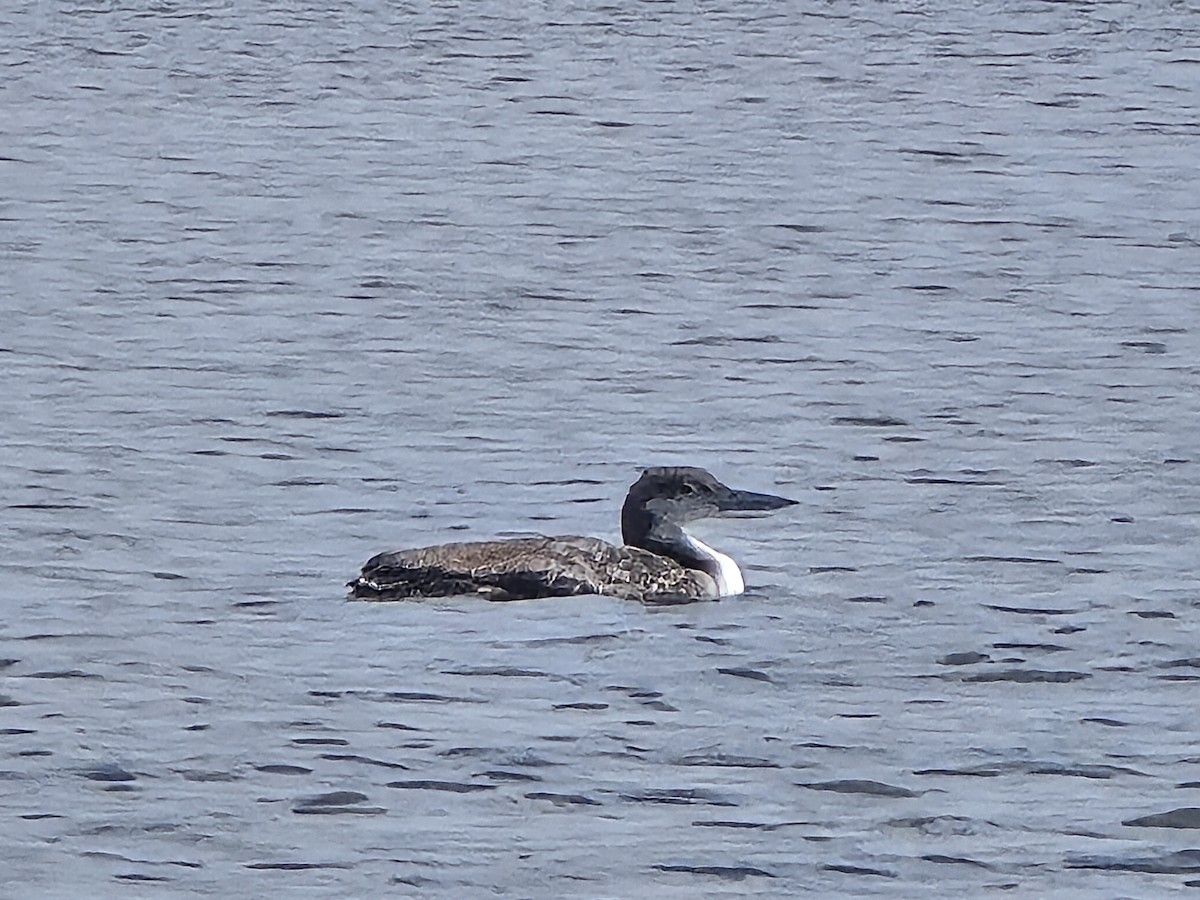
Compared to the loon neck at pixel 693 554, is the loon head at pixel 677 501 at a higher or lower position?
higher

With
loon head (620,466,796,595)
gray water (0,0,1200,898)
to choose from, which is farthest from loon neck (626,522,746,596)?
gray water (0,0,1200,898)

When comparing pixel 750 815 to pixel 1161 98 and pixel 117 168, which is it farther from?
pixel 1161 98

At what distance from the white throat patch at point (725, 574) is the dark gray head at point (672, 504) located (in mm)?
193

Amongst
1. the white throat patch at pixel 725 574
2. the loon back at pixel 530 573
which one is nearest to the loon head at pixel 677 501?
the white throat patch at pixel 725 574

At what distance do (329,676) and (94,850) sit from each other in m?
1.98

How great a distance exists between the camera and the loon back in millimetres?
13352

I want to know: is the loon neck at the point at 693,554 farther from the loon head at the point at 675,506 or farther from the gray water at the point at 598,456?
the gray water at the point at 598,456

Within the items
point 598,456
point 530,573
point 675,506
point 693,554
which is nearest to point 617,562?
point 693,554

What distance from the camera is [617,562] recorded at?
13.9 meters

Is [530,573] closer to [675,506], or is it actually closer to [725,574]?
[725,574]

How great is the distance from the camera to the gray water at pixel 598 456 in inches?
429

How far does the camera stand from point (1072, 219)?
22609 millimetres

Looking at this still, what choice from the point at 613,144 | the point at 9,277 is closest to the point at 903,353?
the point at 9,277

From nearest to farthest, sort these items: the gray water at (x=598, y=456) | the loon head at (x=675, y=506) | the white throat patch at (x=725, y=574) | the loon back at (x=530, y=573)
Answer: the gray water at (x=598, y=456), the loon back at (x=530, y=573), the white throat patch at (x=725, y=574), the loon head at (x=675, y=506)
